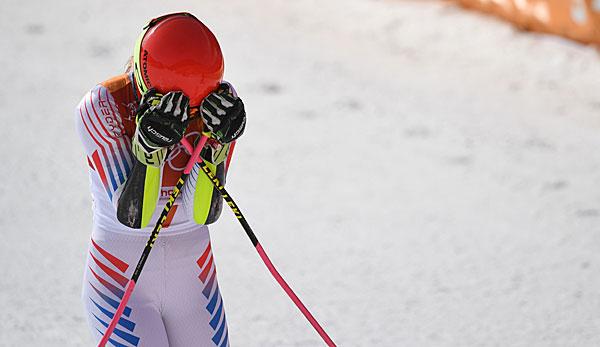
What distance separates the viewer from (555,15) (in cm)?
807

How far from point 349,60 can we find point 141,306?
5.28 metres

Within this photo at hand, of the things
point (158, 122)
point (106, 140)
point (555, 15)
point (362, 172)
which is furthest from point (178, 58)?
point (555, 15)

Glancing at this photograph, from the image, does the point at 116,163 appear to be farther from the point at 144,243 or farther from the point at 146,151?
the point at 144,243

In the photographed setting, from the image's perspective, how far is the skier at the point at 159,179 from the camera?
10.1ft

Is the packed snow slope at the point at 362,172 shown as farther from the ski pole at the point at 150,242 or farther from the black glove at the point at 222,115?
the black glove at the point at 222,115

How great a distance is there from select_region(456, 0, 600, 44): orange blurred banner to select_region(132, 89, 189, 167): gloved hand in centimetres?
533

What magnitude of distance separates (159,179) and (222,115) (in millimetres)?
308

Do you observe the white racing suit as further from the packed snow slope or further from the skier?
the packed snow slope

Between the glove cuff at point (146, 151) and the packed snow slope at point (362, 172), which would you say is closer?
the glove cuff at point (146, 151)

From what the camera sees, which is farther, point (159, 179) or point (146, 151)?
point (159, 179)

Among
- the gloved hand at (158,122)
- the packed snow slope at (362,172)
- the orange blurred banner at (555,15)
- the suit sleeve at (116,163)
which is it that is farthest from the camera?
the orange blurred banner at (555,15)

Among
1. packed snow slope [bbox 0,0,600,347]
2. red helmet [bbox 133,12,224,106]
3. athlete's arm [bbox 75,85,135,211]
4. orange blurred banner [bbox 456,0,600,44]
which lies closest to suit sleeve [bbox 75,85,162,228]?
athlete's arm [bbox 75,85,135,211]

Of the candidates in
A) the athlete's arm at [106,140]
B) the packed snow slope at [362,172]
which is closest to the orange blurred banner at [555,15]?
the packed snow slope at [362,172]

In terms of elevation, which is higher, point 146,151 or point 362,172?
point 146,151
